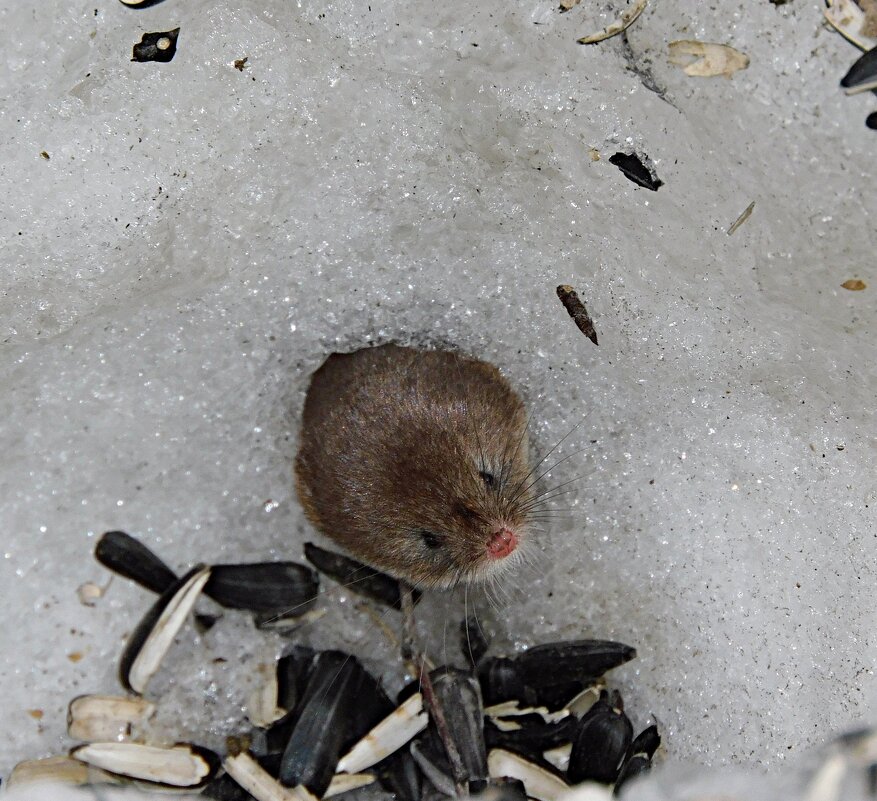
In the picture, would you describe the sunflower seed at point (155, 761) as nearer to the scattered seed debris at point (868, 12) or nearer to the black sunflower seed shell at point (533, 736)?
the black sunflower seed shell at point (533, 736)

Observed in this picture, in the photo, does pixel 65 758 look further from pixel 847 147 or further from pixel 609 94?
pixel 847 147

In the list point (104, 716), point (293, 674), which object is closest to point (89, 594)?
point (104, 716)

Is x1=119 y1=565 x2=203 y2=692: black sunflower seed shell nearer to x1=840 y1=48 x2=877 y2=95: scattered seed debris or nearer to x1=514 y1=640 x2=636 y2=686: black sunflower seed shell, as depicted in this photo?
x1=514 y1=640 x2=636 y2=686: black sunflower seed shell

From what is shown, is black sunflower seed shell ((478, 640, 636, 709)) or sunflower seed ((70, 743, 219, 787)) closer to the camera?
sunflower seed ((70, 743, 219, 787))

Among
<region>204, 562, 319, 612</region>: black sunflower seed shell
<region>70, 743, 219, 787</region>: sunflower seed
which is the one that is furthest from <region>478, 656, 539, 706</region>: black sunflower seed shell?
<region>70, 743, 219, 787</region>: sunflower seed

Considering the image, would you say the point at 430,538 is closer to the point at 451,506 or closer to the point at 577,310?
the point at 451,506

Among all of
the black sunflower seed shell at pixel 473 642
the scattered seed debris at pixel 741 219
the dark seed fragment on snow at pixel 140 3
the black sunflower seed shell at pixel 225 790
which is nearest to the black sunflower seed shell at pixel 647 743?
the black sunflower seed shell at pixel 473 642
